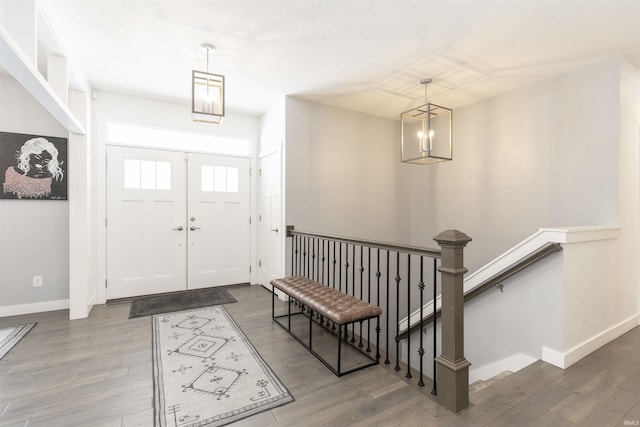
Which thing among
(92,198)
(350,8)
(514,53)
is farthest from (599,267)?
(92,198)

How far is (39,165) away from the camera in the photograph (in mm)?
3549

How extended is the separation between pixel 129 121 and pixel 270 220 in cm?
231

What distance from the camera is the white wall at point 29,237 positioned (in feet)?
11.3

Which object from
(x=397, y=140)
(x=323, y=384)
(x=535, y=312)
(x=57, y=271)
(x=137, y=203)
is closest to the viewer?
(x=323, y=384)

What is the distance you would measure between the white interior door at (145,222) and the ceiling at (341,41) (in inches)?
38.3

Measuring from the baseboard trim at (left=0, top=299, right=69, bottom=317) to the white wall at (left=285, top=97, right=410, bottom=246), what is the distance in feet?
9.47

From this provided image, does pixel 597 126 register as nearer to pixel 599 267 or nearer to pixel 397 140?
pixel 599 267

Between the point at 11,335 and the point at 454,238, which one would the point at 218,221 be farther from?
the point at 454,238

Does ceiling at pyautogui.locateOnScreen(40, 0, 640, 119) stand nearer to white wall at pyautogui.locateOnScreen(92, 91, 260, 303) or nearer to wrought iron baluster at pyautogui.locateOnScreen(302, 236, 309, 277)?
white wall at pyautogui.locateOnScreen(92, 91, 260, 303)

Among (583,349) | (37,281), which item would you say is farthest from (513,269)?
(37,281)

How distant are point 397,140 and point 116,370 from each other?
15.4ft

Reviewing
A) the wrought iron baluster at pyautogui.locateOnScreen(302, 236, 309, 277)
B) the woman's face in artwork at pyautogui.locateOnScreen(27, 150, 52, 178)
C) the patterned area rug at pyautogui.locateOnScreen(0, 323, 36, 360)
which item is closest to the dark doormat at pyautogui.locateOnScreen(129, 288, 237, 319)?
the patterned area rug at pyautogui.locateOnScreen(0, 323, 36, 360)

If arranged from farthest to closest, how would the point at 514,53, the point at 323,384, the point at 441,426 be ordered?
1. the point at 514,53
2. the point at 323,384
3. the point at 441,426

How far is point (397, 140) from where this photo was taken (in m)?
5.13
